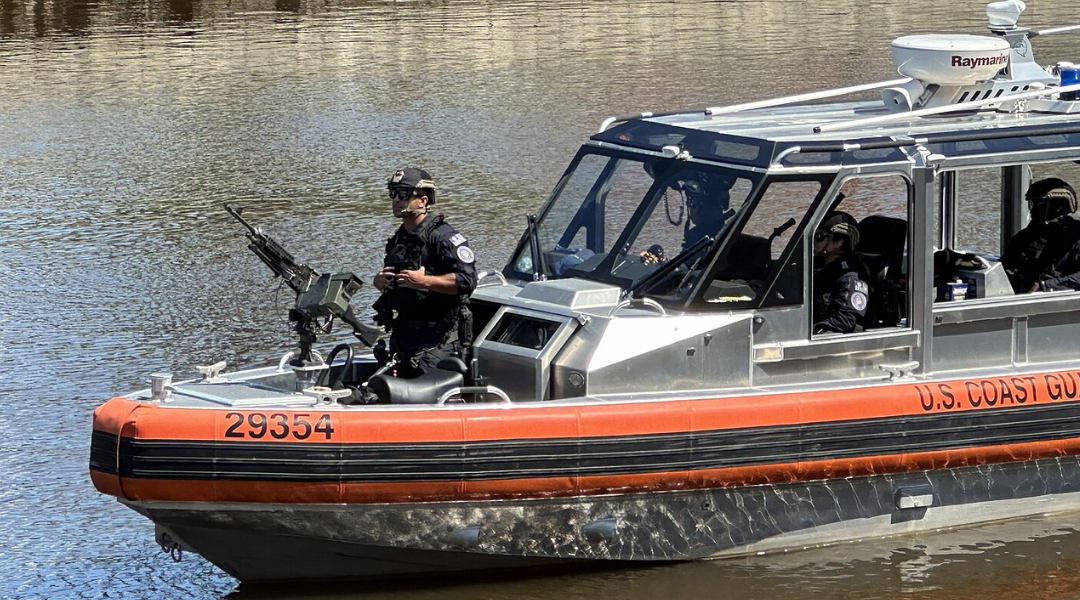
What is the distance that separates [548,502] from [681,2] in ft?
77.2

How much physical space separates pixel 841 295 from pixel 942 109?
43.1 inches

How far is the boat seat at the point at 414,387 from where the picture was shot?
23.3ft

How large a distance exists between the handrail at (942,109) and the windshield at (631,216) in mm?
536

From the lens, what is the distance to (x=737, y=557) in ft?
24.6

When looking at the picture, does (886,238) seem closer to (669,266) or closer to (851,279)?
(851,279)

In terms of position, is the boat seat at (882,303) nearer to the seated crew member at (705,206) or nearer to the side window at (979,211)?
the seated crew member at (705,206)

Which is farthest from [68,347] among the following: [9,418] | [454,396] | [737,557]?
[737,557]

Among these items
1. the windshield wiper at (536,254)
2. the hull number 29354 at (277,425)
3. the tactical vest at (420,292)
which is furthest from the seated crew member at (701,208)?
the hull number 29354 at (277,425)

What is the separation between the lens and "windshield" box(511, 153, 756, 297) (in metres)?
7.59

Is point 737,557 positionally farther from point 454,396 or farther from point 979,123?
point 979,123

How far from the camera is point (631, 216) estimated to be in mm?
7930

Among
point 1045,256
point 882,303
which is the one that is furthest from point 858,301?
point 1045,256

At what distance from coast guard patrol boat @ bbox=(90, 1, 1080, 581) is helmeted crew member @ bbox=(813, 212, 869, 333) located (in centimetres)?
14

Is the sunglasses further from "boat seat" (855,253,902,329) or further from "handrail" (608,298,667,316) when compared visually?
"boat seat" (855,253,902,329)
